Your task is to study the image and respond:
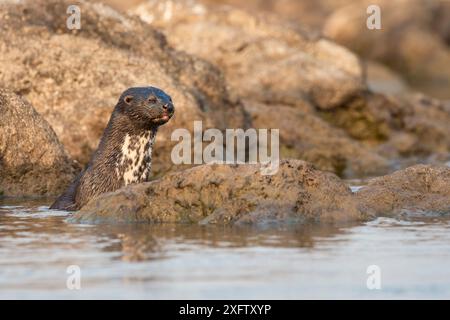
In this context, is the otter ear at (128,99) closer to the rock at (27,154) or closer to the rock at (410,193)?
the rock at (27,154)

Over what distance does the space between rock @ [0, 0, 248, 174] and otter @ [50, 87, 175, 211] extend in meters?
2.95

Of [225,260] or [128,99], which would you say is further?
[128,99]

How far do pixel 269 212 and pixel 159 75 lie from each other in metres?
5.98

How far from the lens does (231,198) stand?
10.2m

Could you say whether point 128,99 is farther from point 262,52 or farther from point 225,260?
point 262,52

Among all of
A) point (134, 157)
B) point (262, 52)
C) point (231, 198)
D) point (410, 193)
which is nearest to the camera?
point (231, 198)

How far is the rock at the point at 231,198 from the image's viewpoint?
1012cm

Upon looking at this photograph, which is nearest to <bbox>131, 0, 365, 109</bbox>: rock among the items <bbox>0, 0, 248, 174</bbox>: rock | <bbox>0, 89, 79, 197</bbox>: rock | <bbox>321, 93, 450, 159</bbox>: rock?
<bbox>321, 93, 450, 159</bbox>: rock

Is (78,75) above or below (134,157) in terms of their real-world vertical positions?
above

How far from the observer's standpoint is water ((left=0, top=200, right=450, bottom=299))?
7242mm

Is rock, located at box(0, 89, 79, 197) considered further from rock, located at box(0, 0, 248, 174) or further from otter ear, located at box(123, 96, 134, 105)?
otter ear, located at box(123, 96, 134, 105)

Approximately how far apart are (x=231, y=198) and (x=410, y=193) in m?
1.82

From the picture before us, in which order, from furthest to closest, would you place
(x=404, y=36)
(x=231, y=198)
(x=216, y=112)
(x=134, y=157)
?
(x=404, y=36) → (x=216, y=112) → (x=134, y=157) → (x=231, y=198)

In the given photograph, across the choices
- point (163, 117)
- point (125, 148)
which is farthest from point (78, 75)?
point (163, 117)
